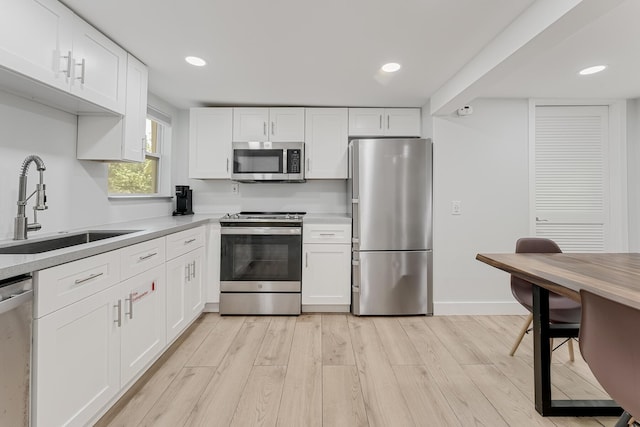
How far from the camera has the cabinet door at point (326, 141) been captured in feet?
10.9

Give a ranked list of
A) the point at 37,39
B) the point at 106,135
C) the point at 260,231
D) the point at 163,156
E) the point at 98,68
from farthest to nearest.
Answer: the point at 163,156
the point at 260,231
the point at 106,135
the point at 98,68
the point at 37,39

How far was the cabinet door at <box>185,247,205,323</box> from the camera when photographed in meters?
2.50

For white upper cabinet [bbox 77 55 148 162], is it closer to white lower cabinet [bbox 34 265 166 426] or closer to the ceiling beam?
white lower cabinet [bbox 34 265 166 426]

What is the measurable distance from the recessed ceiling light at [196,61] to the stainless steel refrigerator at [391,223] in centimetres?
152

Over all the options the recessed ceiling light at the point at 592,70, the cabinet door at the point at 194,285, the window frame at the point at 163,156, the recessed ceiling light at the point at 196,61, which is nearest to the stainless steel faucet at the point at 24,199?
the cabinet door at the point at 194,285

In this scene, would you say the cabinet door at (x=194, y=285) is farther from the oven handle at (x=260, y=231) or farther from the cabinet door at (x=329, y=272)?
the cabinet door at (x=329, y=272)

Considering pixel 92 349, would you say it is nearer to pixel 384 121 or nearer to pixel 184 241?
pixel 184 241

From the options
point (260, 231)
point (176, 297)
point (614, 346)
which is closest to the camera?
point (614, 346)

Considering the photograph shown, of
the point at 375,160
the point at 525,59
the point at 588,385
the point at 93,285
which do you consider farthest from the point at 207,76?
the point at 588,385

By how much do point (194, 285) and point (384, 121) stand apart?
2569 millimetres

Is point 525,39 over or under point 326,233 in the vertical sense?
over

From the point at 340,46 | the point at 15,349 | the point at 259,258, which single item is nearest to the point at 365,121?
the point at 340,46

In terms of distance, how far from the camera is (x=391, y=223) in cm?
295

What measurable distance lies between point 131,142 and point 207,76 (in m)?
0.86
